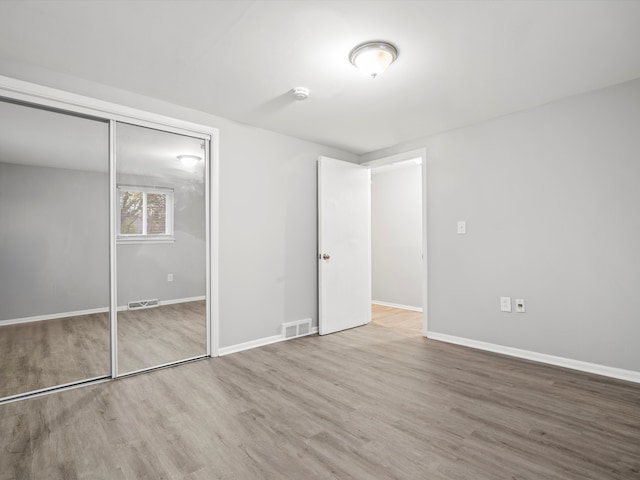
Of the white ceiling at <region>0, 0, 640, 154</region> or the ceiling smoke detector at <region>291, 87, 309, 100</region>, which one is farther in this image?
the ceiling smoke detector at <region>291, 87, 309, 100</region>

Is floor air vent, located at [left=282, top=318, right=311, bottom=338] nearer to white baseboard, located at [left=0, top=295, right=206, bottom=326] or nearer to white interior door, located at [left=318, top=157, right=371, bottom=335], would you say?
white interior door, located at [left=318, top=157, right=371, bottom=335]

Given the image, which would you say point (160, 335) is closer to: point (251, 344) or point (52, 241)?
point (251, 344)

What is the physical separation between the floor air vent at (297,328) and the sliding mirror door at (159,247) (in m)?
0.91

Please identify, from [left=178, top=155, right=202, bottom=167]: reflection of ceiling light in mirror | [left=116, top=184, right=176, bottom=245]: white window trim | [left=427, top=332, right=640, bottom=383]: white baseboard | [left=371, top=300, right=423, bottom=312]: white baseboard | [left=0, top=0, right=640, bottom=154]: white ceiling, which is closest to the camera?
[left=0, top=0, right=640, bottom=154]: white ceiling

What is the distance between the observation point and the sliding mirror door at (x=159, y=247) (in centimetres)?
277

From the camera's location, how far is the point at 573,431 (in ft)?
6.23

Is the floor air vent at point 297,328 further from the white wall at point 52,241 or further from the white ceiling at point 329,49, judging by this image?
the white ceiling at point 329,49

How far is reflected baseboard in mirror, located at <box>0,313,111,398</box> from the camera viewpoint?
234 centimetres

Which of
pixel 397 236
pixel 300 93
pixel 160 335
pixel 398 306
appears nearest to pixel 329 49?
pixel 300 93

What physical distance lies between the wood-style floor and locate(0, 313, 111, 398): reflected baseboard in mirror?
17 cm

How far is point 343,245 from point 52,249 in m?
2.89

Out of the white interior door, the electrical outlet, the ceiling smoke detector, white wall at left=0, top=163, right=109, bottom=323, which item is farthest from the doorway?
white wall at left=0, top=163, right=109, bottom=323

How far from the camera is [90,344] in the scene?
2.68 m

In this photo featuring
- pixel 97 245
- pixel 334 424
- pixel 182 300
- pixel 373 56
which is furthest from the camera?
pixel 182 300
